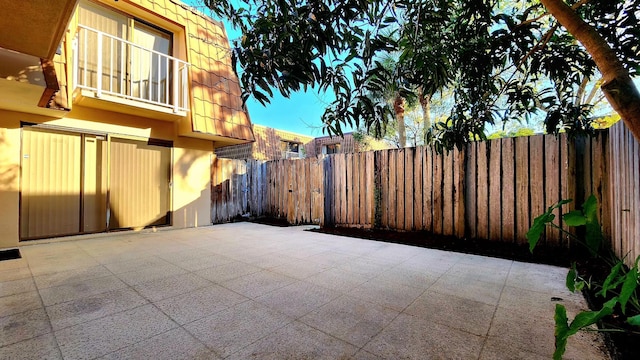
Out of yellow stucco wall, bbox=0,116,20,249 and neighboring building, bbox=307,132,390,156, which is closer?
yellow stucco wall, bbox=0,116,20,249

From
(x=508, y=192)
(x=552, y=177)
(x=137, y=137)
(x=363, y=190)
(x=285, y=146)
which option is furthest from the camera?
(x=285, y=146)

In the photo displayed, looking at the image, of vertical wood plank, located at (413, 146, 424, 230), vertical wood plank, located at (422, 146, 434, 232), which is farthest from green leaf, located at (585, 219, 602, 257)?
vertical wood plank, located at (413, 146, 424, 230)

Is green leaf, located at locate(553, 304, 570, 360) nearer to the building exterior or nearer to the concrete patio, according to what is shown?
the concrete patio

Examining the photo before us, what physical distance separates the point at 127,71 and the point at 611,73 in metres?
7.09

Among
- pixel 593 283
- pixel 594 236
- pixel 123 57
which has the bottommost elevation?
pixel 593 283

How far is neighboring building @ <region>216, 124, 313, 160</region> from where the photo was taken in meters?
12.9

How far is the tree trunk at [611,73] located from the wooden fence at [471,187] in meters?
1.81

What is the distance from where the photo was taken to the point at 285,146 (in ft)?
49.8

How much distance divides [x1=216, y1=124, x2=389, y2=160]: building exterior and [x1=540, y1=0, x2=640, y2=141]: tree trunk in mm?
9768

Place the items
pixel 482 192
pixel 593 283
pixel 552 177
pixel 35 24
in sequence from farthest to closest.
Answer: pixel 482 192
pixel 552 177
pixel 35 24
pixel 593 283

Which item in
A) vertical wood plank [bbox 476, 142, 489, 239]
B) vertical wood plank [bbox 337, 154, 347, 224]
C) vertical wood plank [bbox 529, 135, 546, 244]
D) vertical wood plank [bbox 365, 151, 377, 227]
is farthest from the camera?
vertical wood plank [bbox 337, 154, 347, 224]

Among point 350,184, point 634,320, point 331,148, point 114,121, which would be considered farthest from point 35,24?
point 331,148

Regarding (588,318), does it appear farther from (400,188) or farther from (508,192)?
(400,188)

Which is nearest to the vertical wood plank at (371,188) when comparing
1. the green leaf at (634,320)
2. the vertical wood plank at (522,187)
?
the vertical wood plank at (522,187)
